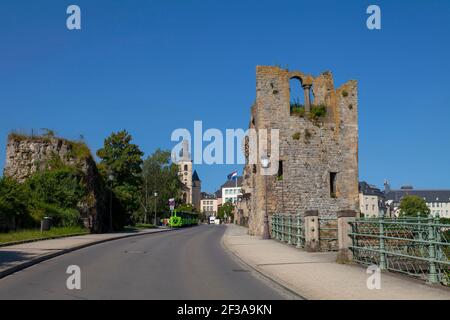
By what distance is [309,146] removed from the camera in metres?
35.7

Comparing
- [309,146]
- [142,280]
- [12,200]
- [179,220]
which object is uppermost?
[309,146]

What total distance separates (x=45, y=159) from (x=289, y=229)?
18.6m

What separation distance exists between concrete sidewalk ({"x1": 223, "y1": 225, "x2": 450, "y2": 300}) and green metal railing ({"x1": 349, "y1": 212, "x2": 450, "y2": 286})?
513 millimetres

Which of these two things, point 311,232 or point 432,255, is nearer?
point 432,255

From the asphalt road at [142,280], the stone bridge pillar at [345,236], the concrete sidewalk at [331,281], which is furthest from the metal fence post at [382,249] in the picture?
the asphalt road at [142,280]

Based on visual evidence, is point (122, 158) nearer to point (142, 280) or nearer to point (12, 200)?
point (12, 200)

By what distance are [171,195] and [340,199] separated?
56.0 m

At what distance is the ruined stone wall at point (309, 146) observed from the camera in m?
35.0

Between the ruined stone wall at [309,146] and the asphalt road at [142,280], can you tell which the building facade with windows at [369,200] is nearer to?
the ruined stone wall at [309,146]

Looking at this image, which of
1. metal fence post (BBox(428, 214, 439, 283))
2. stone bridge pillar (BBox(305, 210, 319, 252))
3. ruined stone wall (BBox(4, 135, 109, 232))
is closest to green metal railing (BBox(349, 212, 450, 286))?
metal fence post (BBox(428, 214, 439, 283))

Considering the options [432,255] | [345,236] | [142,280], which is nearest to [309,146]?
[345,236]

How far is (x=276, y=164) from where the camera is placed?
3488 cm

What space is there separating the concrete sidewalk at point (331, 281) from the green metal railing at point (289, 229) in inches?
167
